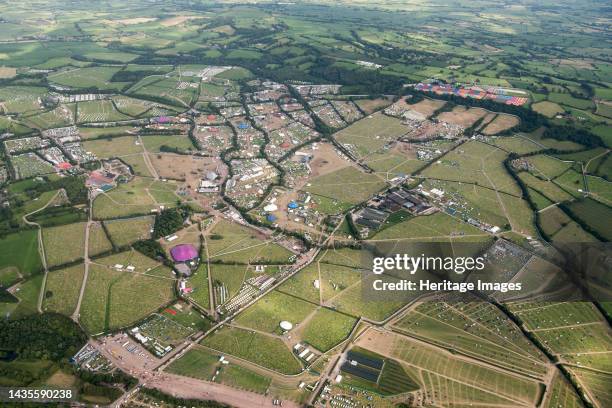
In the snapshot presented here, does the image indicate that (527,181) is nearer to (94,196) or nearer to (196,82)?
(94,196)

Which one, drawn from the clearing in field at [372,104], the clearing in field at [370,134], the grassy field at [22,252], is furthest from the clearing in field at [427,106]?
the grassy field at [22,252]

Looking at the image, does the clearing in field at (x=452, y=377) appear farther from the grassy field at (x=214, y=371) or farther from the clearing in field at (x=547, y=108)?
the clearing in field at (x=547, y=108)

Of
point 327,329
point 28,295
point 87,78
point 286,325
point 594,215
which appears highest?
point 87,78

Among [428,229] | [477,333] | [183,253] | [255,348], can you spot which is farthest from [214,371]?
[428,229]

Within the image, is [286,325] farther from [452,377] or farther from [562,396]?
[562,396]

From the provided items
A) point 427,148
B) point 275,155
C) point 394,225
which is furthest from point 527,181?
point 275,155

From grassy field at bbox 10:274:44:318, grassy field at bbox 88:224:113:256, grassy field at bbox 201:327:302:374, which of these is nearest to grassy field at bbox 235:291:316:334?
grassy field at bbox 201:327:302:374

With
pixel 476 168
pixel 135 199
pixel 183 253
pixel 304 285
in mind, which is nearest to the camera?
Result: pixel 304 285
